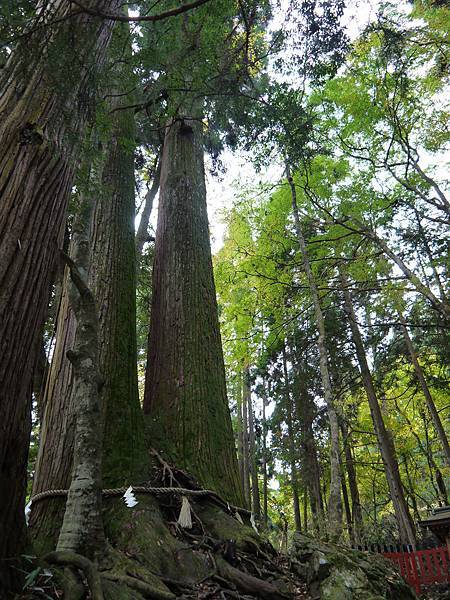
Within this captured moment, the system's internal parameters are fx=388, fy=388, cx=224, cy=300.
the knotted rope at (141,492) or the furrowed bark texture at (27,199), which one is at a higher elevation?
the furrowed bark texture at (27,199)

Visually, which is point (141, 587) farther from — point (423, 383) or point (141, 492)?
point (423, 383)

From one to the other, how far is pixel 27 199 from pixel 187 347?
8.57 feet

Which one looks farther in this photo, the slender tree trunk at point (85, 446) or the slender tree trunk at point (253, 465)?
the slender tree trunk at point (253, 465)

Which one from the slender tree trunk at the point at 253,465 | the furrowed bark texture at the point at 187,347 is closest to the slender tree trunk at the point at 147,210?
the furrowed bark texture at the point at 187,347

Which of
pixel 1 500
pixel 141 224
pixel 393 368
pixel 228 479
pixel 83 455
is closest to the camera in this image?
pixel 1 500

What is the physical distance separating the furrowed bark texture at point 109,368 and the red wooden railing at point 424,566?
21.7 feet

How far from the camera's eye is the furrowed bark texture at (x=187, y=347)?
3.63 m

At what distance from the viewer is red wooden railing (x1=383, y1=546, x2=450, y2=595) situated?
7180 mm

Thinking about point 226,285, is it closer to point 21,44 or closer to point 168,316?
point 168,316

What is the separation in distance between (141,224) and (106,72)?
460 cm

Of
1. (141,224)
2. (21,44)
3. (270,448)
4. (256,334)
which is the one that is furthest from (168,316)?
(270,448)

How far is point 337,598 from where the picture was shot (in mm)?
2621

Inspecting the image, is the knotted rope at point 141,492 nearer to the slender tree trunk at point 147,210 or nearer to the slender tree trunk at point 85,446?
the slender tree trunk at point 85,446

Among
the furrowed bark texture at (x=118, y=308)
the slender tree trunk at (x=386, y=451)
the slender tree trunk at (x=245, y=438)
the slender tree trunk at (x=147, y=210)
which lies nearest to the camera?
the furrowed bark texture at (x=118, y=308)
